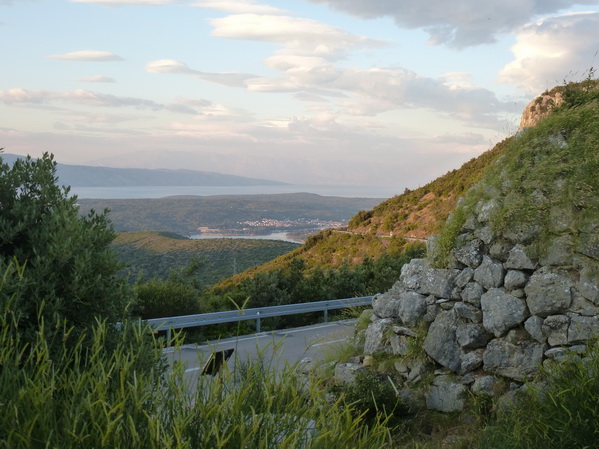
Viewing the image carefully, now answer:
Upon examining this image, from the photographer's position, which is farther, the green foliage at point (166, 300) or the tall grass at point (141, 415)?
the green foliage at point (166, 300)

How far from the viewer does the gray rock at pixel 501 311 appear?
8383mm

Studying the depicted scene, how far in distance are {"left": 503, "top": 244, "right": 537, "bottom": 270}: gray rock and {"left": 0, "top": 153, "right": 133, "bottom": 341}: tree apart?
507 centimetres

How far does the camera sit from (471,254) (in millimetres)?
9109

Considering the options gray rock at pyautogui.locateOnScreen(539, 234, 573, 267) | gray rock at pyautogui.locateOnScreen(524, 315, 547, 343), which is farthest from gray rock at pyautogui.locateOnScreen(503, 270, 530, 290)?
gray rock at pyautogui.locateOnScreen(524, 315, 547, 343)

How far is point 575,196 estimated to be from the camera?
348 inches

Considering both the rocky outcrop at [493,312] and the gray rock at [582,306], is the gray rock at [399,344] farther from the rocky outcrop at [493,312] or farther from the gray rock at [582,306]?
the gray rock at [582,306]

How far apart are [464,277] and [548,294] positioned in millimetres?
1157

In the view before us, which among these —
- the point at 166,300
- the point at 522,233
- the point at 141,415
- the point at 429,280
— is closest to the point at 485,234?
the point at 522,233

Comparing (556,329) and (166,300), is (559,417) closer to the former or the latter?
(556,329)

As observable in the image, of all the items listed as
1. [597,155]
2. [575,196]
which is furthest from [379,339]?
[597,155]

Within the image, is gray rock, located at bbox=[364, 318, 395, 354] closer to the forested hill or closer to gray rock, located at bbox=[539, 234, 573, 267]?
gray rock, located at bbox=[539, 234, 573, 267]

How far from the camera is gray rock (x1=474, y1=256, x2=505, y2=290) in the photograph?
8.70m

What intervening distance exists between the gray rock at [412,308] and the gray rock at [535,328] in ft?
4.83

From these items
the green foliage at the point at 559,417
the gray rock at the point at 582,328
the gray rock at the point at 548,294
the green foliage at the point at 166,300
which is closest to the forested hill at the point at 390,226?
the green foliage at the point at 166,300
